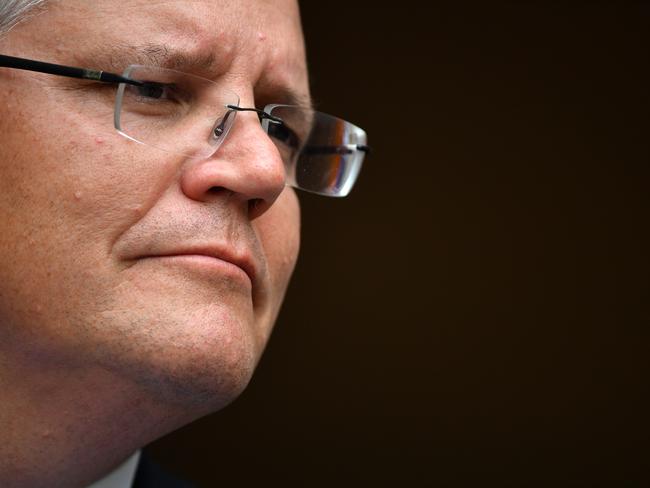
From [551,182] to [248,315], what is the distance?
7.51 feet

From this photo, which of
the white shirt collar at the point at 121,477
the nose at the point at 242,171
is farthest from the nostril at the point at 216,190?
the white shirt collar at the point at 121,477

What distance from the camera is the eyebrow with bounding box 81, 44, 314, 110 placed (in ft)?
4.23

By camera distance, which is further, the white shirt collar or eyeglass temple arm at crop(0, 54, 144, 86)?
the white shirt collar

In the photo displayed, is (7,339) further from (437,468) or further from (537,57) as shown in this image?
(537,57)

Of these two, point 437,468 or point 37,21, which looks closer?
point 37,21

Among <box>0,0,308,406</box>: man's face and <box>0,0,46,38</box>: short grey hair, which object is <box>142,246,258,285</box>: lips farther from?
<box>0,0,46,38</box>: short grey hair

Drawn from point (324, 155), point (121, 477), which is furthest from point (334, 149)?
point (121, 477)

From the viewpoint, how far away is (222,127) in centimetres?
133

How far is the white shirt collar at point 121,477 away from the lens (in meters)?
1.58

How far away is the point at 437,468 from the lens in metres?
3.30

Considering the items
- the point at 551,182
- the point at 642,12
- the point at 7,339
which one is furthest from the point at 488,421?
the point at 7,339

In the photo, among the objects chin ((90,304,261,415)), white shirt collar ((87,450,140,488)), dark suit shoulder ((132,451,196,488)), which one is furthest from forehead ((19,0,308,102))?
dark suit shoulder ((132,451,196,488))

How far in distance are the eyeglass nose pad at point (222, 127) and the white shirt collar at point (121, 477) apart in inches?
26.5

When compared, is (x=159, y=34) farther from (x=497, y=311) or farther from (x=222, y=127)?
(x=497, y=311)
